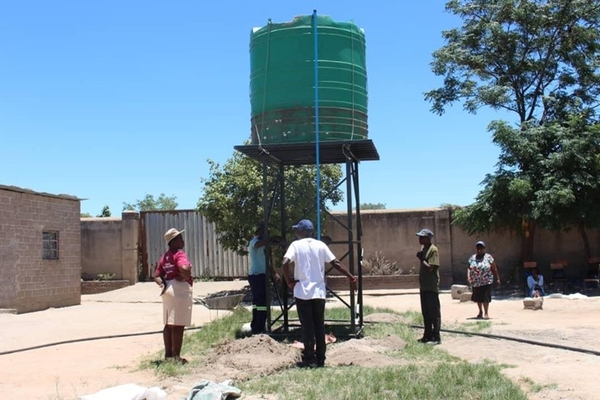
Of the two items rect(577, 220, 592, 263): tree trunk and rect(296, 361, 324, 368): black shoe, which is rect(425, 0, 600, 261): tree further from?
rect(296, 361, 324, 368): black shoe

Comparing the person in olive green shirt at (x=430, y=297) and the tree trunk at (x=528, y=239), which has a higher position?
the tree trunk at (x=528, y=239)

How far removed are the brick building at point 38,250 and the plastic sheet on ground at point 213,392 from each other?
11.5 m

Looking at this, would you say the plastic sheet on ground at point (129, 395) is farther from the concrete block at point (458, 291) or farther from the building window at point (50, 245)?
the building window at point (50, 245)

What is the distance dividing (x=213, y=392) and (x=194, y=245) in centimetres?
1730

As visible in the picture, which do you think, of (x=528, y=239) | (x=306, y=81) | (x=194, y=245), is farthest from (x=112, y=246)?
(x=306, y=81)

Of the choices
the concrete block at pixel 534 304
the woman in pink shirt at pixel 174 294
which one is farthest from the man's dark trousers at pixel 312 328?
the concrete block at pixel 534 304

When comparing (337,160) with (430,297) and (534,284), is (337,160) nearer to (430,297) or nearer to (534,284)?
(430,297)

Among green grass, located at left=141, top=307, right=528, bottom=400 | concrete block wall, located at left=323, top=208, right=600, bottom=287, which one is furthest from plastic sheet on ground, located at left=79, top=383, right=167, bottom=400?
concrete block wall, located at left=323, top=208, right=600, bottom=287

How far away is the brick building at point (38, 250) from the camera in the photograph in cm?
1599

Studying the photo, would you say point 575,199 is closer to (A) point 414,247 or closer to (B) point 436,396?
(A) point 414,247

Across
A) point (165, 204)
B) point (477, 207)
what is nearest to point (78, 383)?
point (477, 207)

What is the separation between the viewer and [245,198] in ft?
60.3

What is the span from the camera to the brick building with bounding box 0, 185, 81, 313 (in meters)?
16.0

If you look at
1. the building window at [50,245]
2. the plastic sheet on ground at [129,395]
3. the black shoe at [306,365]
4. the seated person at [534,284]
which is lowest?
the black shoe at [306,365]
